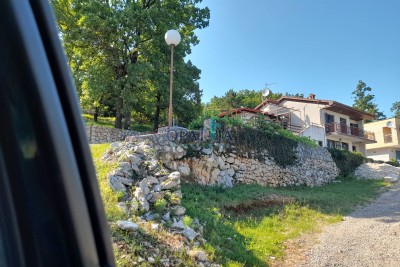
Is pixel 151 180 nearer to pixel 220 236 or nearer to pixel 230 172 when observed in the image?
pixel 220 236

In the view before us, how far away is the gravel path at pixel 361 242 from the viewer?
247 inches

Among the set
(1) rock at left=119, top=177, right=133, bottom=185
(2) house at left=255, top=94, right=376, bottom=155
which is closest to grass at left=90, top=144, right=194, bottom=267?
(1) rock at left=119, top=177, right=133, bottom=185

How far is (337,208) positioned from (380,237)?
3389mm

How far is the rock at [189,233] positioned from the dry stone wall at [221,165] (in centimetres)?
449

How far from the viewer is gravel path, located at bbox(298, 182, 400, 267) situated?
20.6ft

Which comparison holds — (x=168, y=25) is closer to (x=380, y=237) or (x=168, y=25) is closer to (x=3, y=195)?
(x=380, y=237)

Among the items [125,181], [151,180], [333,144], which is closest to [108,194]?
[125,181]

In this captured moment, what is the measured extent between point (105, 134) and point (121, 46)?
497 cm

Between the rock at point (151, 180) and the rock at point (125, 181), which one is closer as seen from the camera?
the rock at point (125, 181)

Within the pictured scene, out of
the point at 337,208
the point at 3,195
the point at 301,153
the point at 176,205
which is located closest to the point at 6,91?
the point at 3,195

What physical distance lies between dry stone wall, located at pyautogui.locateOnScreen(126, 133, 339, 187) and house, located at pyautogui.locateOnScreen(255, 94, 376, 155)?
12.1m

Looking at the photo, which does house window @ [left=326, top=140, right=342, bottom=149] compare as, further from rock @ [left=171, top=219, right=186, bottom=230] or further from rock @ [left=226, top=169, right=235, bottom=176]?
rock @ [left=171, top=219, right=186, bottom=230]

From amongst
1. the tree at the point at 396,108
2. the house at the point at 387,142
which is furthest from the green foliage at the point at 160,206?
the tree at the point at 396,108

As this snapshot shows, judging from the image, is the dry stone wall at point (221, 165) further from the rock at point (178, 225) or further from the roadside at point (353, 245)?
the rock at point (178, 225)
